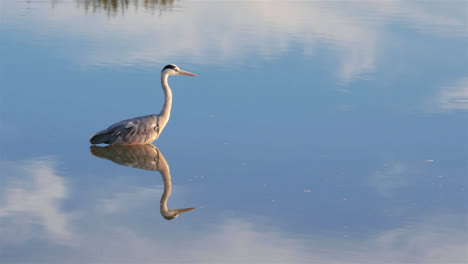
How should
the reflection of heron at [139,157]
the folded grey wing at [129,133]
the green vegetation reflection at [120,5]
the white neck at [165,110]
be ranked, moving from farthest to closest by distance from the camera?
the green vegetation reflection at [120,5]
the white neck at [165,110]
the folded grey wing at [129,133]
the reflection of heron at [139,157]

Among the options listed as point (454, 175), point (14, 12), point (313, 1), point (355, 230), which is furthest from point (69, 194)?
point (313, 1)

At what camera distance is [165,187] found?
35.0 feet

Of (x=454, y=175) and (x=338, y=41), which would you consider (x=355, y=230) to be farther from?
(x=338, y=41)

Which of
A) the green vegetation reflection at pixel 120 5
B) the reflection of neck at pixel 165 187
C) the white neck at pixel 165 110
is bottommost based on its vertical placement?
the reflection of neck at pixel 165 187

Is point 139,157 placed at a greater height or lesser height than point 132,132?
lesser

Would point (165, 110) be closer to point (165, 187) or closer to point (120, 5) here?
point (165, 187)

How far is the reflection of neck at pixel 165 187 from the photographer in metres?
9.82

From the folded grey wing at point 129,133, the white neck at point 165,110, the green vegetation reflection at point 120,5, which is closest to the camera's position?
the folded grey wing at point 129,133

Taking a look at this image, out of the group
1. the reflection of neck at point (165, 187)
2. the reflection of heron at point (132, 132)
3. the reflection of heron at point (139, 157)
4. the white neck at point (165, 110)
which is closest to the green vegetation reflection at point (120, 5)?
the white neck at point (165, 110)

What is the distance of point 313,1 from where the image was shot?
39594 millimetres

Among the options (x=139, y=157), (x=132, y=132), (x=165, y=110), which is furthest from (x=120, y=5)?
(x=139, y=157)

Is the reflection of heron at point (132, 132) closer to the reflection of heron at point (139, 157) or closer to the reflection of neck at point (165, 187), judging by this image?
the reflection of heron at point (139, 157)

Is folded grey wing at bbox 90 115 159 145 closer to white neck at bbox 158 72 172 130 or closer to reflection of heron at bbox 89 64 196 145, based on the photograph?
reflection of heron at bbox 89 64 196 145

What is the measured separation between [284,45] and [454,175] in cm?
1275
